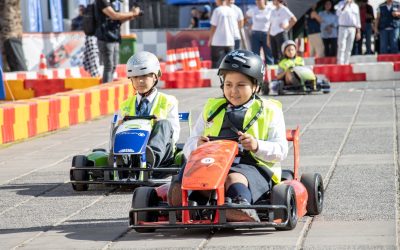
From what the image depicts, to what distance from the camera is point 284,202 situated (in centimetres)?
720

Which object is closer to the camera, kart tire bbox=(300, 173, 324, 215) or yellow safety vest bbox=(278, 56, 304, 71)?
kart tire bbox=(300, 173, 324, 215)

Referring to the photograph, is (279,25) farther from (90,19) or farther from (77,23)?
(77,23)

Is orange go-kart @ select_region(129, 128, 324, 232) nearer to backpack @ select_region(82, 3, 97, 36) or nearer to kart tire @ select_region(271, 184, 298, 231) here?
kart tire @ select_region(271, 184, 298, 231)

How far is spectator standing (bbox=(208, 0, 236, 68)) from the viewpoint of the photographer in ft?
71.5

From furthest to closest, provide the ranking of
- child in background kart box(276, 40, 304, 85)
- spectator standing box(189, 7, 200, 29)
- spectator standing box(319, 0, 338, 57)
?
spectator standing box(189, 7, 200, 29) → spectator standing box(319, 0, 338, 57) → child in background kart box(276, 40, 304, 85)

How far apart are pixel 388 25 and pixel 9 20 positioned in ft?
27.1

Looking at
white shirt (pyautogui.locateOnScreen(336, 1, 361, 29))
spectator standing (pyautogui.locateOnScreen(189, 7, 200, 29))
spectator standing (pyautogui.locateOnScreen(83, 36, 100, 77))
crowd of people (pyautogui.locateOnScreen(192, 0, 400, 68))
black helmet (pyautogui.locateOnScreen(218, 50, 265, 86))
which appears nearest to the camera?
black helmet (pyautogui.locateOnScreen(218, 50, 265, 86))

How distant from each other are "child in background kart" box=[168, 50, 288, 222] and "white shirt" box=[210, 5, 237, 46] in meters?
13.9

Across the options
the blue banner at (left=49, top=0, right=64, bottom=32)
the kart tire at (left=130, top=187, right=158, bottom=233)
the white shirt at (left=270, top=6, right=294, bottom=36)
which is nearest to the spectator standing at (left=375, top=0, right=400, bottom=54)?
the white shirt at (left=270, top=6, right=294, bottom=36)

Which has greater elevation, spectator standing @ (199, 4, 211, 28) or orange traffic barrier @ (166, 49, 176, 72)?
spectator standing @ (199, 4, 211, 28)

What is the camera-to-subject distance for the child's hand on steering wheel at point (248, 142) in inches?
293

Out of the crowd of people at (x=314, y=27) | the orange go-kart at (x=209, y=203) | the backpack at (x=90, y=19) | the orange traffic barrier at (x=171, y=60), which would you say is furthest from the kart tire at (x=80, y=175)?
the orange traffic barrier at (x=171, y=60)

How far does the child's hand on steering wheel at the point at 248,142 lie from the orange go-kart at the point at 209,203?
6 cm

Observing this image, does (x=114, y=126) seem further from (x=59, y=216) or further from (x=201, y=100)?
(x=201, y=100)
